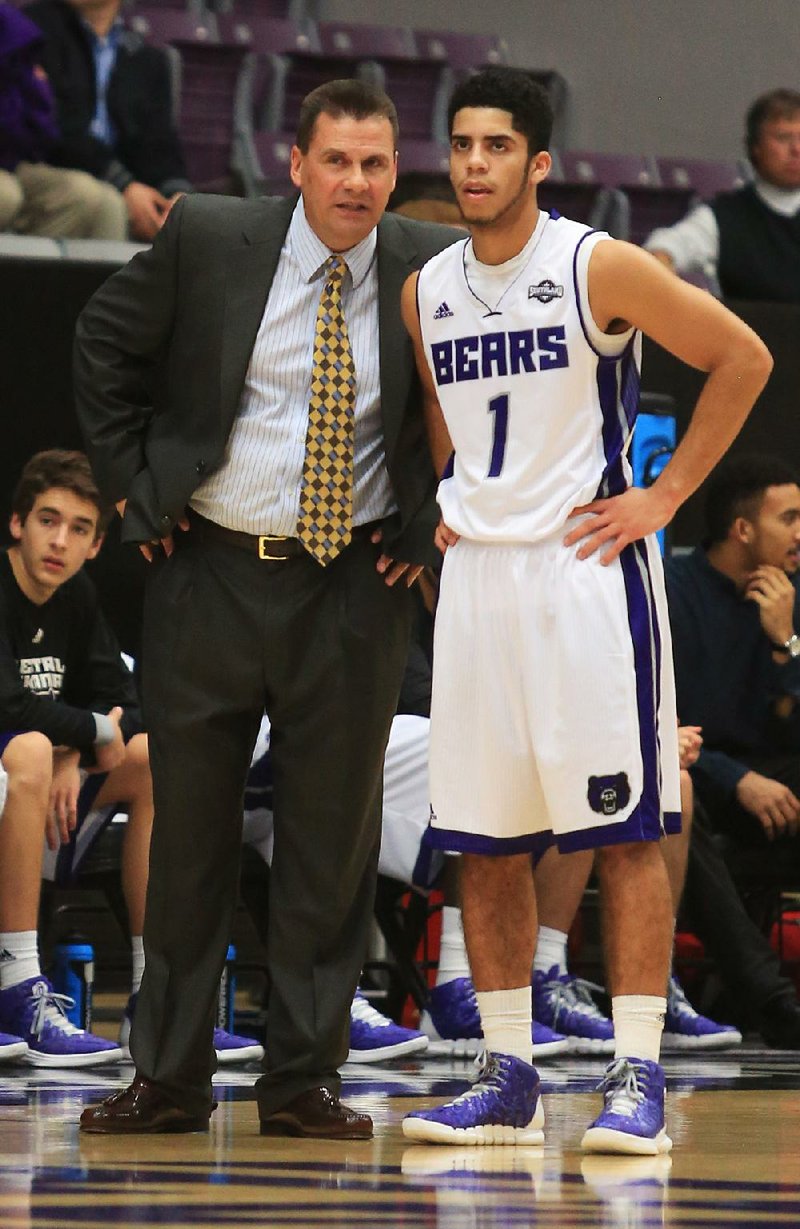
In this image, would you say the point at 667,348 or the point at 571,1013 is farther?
the point at 571,1013

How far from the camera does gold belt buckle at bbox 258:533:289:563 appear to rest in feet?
12.8

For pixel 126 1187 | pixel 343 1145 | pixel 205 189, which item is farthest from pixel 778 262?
pixel 126 1187

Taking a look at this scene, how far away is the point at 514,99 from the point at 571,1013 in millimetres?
2856

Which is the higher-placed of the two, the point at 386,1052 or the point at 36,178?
the point at 36,178

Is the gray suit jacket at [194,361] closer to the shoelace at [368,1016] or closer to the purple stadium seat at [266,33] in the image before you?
the shoelace at [368,1016]

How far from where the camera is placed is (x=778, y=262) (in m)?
9.39

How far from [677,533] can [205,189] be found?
2679 millimetres

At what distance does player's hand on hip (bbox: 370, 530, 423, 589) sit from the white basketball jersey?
0.77 feet

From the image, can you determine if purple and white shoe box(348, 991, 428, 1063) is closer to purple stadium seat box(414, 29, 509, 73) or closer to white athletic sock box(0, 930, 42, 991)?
white athletic sock box(0, 930, 42, 991)

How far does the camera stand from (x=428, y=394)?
3996mm

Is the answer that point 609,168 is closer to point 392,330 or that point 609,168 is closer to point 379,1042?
point 379,1042

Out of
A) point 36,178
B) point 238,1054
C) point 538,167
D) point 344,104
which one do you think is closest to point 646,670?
point 538,167

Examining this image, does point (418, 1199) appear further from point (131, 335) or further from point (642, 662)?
point (131, 335)

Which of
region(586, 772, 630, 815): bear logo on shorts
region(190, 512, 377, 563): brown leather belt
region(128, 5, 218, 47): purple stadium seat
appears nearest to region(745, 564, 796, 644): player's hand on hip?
region(190, 512, 377, 563): brown leather belt
